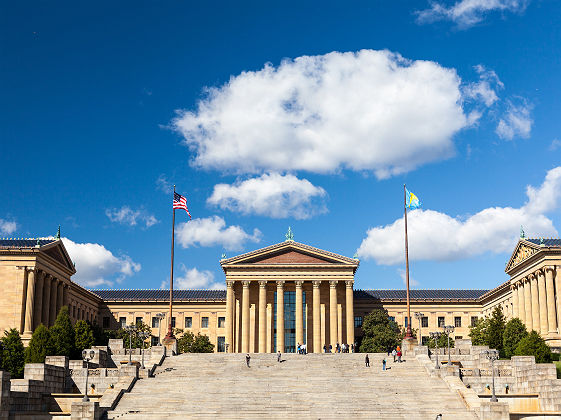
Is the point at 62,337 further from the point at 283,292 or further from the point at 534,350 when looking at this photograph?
the point at 534,350

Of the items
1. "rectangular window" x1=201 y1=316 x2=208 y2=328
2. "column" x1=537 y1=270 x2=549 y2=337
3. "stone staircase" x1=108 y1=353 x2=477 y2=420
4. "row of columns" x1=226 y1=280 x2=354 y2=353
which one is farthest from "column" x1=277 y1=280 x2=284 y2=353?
"stone staircase" x1=108 y1=353 x2=477 y2=420

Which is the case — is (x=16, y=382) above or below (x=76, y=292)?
below

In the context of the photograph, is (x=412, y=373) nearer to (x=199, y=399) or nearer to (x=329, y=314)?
(x=199, y=399)

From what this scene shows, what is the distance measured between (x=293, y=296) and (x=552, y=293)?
3661cm

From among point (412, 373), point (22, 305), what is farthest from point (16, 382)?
point (22, 305)

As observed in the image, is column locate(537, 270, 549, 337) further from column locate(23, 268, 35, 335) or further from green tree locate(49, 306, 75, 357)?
column locate(23, 268, 35, 335)

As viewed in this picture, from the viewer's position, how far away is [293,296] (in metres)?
110

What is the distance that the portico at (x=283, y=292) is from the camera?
345 ft

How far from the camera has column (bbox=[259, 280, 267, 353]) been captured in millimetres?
105125

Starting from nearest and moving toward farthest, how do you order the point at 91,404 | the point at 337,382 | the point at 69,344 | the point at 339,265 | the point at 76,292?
the point at 91,404, the point at 337,382, the point at 69,344, the point at 339,265, the point at 76,292

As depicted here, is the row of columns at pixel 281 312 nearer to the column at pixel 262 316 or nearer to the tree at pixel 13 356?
A: the column at pixel 262 316

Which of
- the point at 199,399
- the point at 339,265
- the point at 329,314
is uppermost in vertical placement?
the point at 339,265

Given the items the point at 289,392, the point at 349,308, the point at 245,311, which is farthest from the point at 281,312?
the point at 289,392

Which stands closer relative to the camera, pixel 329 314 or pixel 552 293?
pixel 552 293
